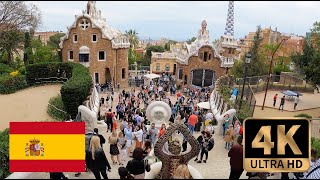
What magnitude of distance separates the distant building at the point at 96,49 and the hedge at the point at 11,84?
10.4 metres

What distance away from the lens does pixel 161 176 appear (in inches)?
364

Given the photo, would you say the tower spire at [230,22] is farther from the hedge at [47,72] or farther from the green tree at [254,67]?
the hedge at [47,72]

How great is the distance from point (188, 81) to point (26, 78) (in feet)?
66.1

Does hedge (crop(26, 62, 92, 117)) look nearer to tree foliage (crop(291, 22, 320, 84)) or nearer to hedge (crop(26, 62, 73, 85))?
hedge (crop(26, 62, 73, 85))

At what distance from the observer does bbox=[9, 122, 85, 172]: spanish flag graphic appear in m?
7.48

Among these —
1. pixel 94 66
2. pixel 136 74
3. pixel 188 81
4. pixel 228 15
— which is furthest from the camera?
pixel 228 15

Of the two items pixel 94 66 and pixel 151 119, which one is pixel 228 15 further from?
pixel 151 119

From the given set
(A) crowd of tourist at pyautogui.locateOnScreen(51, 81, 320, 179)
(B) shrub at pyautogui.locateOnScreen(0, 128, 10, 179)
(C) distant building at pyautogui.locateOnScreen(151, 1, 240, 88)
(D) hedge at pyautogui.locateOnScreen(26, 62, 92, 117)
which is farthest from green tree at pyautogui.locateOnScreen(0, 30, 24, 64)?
(B) shrub at pyautogui.locateOnScreen(0, 128, 10, 179)

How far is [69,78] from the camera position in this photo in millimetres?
30734

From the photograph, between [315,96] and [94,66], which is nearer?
→ [315,96]

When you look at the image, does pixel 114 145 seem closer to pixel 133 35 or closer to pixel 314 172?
pixel 314 172

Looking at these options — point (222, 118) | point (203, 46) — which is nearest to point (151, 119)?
point (222, 118)

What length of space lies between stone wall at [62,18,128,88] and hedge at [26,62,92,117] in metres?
7.93

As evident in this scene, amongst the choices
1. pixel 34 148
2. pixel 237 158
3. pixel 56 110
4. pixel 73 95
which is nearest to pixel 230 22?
pixel 56 110
